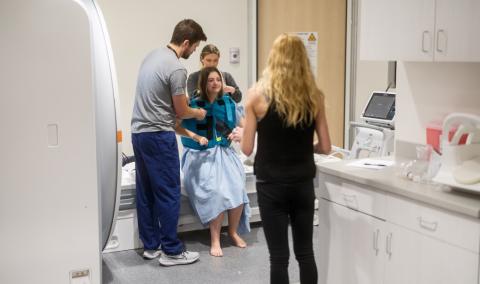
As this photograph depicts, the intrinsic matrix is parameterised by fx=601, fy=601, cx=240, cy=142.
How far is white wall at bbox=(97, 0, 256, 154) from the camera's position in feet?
15.6

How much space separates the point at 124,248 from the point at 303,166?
1945 millimetres

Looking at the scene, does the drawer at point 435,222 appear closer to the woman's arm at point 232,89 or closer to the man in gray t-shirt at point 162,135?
the man in gray t-shirt at point 162,135

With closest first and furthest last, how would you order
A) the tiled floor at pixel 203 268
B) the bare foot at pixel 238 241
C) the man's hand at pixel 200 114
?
the tiled floor at pixel 203 268, the man's hand at pixel 200 114, the bare foot at pixel 238 241

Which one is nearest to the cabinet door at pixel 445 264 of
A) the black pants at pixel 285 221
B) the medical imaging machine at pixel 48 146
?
the black pants at pixel 285 221

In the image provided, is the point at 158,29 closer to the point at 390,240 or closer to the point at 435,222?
the point at 390,240

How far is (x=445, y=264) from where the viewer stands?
233 cm

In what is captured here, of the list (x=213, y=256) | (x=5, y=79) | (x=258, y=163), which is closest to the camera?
(x=5, y=79)

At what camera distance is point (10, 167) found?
2623 mm

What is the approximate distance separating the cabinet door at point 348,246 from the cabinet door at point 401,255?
0.05 metres

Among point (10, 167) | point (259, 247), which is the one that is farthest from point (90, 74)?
point (259, 247)

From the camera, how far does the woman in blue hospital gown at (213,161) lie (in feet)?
13.4

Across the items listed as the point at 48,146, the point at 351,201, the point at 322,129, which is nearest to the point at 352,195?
the point at 351,201

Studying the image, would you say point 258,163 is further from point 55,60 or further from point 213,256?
point 213,256

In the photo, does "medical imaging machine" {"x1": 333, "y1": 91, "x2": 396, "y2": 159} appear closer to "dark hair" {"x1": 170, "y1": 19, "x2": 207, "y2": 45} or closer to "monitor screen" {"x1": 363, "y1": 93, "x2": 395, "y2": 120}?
"monitor screen" {"x1": 363, "y1": 93, "x2": 395, "y2": 120}
